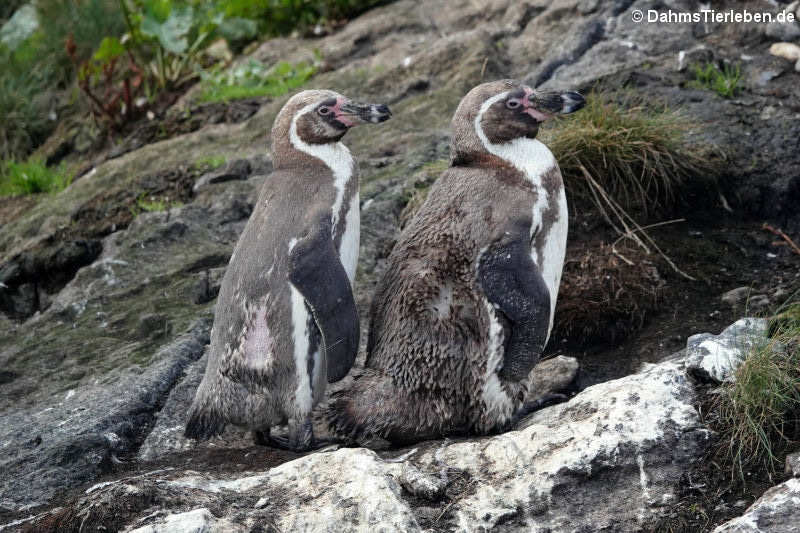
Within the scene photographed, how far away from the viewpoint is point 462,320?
3.97 metres

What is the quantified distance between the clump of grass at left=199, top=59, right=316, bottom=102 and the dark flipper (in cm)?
504

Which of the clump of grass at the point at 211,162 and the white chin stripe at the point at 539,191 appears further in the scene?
the clump of grass at the point at 211,162

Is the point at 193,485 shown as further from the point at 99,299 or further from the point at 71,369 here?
the point at 99,299

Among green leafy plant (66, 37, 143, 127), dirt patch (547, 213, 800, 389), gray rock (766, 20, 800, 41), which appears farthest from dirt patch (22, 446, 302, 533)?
green leafy plant (66, 37, 143, 127)

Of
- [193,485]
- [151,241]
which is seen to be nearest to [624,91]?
[151,241]

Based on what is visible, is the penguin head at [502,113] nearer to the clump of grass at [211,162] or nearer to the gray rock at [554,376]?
the gray rock at [554,376]

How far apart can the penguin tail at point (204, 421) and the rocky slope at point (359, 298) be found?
0.11 m

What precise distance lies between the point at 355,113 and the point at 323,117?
0.47 feet

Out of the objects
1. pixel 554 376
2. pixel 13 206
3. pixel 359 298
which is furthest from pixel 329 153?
pixel 13 206

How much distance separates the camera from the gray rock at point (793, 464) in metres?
3.23

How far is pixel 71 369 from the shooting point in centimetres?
516

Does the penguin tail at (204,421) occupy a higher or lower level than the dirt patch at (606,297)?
higher

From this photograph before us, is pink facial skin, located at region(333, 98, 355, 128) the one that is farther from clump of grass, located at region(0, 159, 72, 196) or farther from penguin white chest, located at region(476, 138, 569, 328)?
clump of grass, located at region(0, 159, 72, 196)

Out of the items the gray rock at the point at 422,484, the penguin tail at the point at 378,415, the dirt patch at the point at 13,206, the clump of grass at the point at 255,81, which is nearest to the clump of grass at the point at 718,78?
the clump of grass at the point at 255,81
